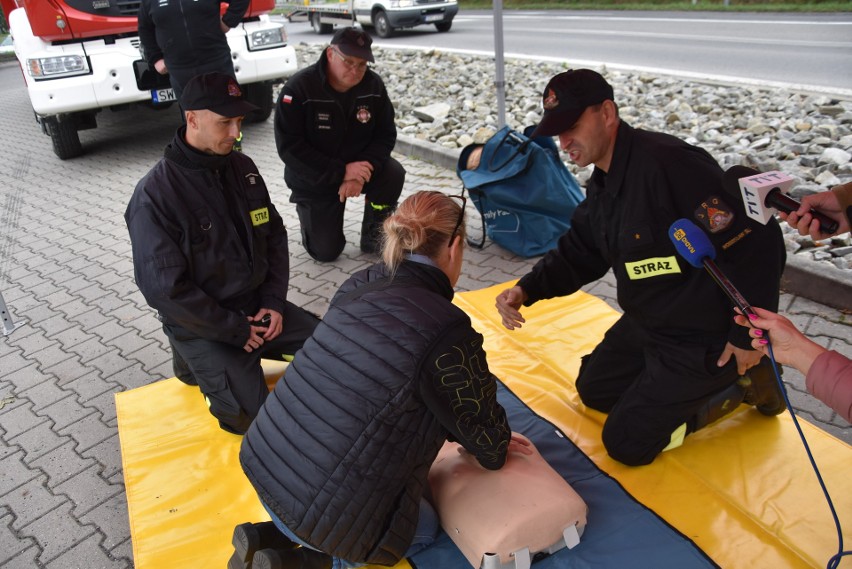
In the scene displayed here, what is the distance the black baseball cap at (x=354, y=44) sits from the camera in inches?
159

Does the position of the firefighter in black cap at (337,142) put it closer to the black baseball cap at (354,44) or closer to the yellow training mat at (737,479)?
the black baseball cap at (354,44)

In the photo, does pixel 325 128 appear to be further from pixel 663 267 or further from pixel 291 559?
pixel 291 559

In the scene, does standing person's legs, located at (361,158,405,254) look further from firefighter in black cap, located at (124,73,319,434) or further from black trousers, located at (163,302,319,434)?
black trousers, located at (163,302,319,434)

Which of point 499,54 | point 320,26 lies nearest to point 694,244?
point 499,54

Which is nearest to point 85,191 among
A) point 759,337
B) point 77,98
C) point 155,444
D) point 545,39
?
point 77,98

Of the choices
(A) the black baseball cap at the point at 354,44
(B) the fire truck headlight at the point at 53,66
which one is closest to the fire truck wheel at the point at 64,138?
(B) the fire truck headlight at the point at 53,66

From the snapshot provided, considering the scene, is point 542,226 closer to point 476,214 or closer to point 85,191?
point 476,214

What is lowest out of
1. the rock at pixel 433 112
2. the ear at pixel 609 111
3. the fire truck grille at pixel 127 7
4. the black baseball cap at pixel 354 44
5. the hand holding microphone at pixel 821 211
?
the rock at pixel 433 112

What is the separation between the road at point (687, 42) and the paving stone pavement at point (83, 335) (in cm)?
517

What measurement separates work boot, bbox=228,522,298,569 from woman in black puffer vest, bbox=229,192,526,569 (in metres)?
0.01

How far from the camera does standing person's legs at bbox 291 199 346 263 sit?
466cm

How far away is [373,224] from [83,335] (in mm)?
2048

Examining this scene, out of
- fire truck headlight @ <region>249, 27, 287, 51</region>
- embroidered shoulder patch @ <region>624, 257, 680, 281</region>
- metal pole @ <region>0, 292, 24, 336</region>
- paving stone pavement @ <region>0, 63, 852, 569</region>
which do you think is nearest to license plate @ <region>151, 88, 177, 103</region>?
paving stone pavement @ <region>0, 63, 852, 569</region>

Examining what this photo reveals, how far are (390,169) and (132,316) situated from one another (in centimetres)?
201
